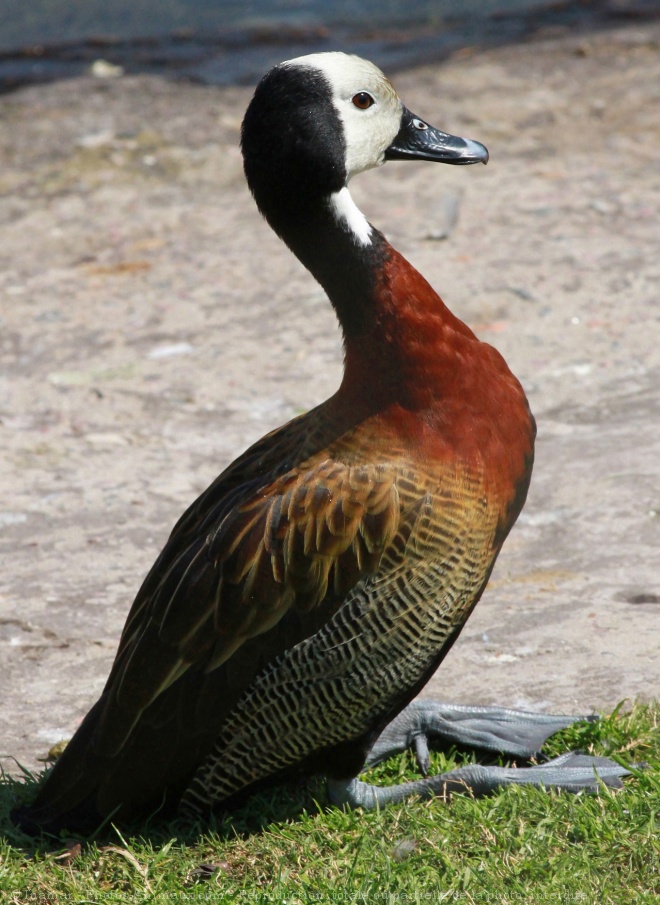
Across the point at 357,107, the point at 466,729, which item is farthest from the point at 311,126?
the point at 466,729

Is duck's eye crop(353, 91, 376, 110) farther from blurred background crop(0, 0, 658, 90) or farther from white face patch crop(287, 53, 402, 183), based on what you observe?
Answer: blurred background crop(0, 0, 658, 90)

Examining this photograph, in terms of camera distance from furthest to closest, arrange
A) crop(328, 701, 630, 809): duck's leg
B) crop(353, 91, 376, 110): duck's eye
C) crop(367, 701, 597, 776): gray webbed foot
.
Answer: crop(367, 701, 597, 776): gray webbed foot → crop(328, 701, 630, 809): duck's leg → crop(353, 91, 376, 110): duck's eye

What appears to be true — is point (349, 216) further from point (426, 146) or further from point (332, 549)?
point (332, 549)

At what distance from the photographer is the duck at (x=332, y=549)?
Result: 303 cm

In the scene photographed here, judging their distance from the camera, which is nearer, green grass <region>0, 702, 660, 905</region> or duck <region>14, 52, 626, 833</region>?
green grass <region>0, 702, 660, 905</region>

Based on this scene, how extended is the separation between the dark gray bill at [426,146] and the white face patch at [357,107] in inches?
1.8

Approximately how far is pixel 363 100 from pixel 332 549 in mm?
1162

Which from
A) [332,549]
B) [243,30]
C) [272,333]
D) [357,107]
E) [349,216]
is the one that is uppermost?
[357,107]

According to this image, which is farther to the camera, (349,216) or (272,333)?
(272,333)

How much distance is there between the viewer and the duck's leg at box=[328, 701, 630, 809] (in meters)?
3.30

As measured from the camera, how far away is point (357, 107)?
10.3 feet

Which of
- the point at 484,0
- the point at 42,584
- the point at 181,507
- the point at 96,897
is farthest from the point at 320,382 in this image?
the point at 484,0

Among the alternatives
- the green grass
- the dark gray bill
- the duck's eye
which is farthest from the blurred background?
the green grass

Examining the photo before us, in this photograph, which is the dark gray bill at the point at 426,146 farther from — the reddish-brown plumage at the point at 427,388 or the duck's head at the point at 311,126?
the reddish-brown plumage at the point at 427,388
